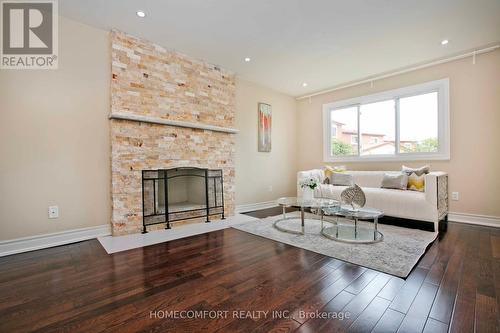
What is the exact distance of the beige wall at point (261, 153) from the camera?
14.7 ft

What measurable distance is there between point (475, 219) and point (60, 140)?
5.78 meters

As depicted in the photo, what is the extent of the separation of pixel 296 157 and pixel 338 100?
166 cm

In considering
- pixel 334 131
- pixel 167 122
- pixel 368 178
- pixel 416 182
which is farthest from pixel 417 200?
pixel 167 122

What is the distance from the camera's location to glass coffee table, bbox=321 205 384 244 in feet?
8.55

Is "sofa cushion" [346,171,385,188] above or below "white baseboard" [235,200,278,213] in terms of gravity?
above

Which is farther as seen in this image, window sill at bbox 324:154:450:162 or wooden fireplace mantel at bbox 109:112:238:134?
window sill at bbox 324:154:450:162

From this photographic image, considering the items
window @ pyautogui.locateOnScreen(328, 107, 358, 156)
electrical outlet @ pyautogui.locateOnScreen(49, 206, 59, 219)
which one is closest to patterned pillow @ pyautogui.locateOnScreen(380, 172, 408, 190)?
window @ pyautogui.locateOnScreen(328, 107, 358, 156)

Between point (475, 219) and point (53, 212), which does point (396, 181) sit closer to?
point (475, 219)

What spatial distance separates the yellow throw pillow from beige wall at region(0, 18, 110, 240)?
4.49 metres

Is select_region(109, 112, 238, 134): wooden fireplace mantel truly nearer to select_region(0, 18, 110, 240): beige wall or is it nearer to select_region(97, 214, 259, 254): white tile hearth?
select_region(0, 18, 110, 240): beige wall

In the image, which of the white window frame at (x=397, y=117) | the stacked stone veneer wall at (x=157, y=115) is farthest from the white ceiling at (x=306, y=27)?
the white window frame at (x=397, y=117)

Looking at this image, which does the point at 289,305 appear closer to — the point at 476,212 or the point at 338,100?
the point at 476,212

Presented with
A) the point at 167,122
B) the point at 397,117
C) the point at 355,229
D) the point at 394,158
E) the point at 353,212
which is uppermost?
the point at 397,117

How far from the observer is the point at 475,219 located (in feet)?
11.1
